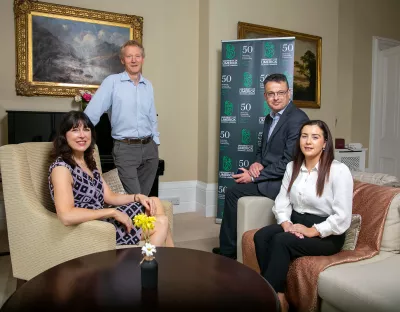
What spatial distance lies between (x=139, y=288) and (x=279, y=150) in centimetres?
178

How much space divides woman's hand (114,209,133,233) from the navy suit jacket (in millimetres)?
1097

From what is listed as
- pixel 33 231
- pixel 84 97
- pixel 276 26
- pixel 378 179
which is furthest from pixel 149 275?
pixel 276 26

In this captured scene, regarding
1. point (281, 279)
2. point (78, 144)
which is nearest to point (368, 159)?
point (281, 279)

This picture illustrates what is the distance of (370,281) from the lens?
5.41 ft

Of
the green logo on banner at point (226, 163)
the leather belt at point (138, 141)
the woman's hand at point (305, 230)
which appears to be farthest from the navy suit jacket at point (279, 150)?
the green logo on banner at point (226, 163)

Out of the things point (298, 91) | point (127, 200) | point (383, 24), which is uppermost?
point (383, 24)

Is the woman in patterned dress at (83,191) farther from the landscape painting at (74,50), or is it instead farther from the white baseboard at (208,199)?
the white baseboard at (208,199)

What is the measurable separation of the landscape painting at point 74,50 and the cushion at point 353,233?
3063 mm

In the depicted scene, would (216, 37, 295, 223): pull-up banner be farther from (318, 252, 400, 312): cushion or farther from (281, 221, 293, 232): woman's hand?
(318, 252, 400, 312): cushion

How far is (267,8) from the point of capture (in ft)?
15.7

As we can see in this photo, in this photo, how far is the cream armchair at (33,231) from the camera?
183cm

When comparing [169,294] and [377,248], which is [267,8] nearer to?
[377,248]

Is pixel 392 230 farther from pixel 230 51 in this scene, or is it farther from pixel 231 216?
pixel 230 51

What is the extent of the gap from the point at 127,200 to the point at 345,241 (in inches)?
50.6
